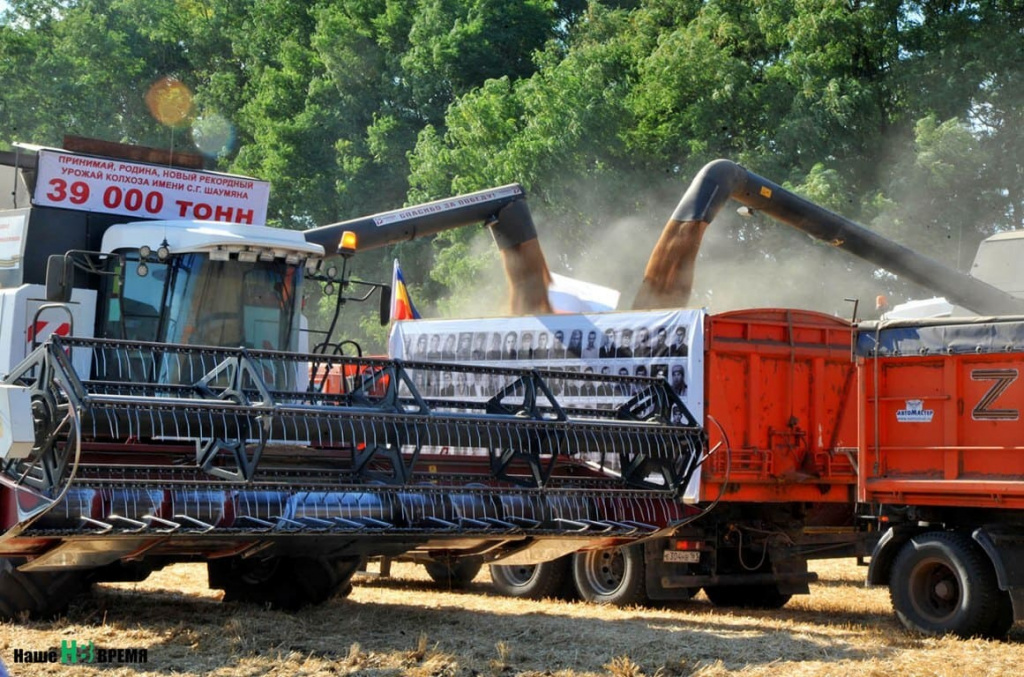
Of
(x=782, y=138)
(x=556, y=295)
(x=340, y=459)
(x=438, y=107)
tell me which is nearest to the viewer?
(x=340, y=459)

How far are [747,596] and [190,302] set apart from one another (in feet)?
19.0

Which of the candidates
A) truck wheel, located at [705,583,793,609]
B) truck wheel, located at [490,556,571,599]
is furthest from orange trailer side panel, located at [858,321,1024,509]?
truck wheel, located at [490,556,571,599]

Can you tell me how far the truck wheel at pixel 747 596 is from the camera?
41.1 ft

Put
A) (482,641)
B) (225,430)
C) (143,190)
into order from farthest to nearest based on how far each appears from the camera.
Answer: (143,190)
(482,641)
(225,430)

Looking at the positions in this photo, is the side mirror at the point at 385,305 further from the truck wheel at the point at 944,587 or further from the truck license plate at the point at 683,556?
the truck wheel at the point at 944,587

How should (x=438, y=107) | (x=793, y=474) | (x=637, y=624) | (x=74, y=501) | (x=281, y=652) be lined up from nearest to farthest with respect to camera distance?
(x=74, y=501), (x=281, y=652), (x=637, y=624), (x=793, y=474), (x=438, y=107)

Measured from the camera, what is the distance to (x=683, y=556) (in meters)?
11.8

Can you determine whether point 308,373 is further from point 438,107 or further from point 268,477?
point 438,107

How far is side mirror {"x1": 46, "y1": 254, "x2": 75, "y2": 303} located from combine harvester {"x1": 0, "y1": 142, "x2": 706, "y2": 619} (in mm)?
16

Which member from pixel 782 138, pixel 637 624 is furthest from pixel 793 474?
pixel 782 138

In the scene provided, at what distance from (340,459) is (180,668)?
2081mm

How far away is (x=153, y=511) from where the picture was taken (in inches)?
312

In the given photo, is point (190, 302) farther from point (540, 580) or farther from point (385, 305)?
point (540, 580)

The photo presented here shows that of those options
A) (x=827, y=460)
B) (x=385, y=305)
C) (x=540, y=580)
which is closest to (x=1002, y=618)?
(x=827, y=460)
